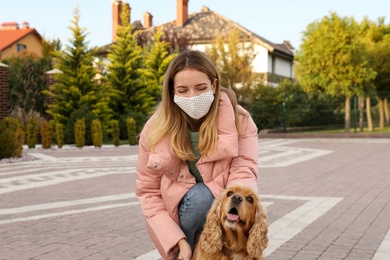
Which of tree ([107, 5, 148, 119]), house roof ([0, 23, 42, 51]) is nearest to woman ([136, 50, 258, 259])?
tree ([107, 5, 148, 119])

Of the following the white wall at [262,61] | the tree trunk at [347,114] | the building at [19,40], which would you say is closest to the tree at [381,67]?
the tree trunk at [347,114]

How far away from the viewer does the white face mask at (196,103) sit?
3996 mm

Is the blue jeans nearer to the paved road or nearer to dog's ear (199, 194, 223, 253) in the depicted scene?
dog's ear (199, 194, 223, 253)

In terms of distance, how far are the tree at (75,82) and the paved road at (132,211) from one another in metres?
8.36

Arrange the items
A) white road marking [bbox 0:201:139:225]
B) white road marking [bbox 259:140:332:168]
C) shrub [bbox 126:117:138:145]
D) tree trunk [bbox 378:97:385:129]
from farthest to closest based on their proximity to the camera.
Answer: tree trunk [bbox 378:97:385:129] < shrub [bbox 126:117:138:145] < white road marking [bbox 259:140:332:168] < white road marking [bbox 0:201:139:225]

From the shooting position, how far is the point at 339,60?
33.5m

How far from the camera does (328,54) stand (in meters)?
33.8

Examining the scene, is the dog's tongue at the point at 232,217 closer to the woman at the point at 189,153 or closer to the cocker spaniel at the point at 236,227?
the cocker spaniel at the point at 236,227

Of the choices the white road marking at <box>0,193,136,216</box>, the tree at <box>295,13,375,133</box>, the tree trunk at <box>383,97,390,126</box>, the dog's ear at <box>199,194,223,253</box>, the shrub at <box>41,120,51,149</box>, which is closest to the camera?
the dog's ear at <box>199,194,223,253</box>

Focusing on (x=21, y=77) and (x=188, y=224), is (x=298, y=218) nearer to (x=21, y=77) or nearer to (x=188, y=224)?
(x=188, y=224)

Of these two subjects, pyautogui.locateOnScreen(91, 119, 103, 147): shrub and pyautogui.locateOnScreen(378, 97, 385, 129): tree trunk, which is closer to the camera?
pyautogui.locateOnScreen(91, 119, 103, 147): shrub

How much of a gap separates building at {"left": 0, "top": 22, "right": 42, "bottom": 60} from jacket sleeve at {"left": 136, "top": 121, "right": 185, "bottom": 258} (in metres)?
57.4

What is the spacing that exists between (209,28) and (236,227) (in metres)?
48.1

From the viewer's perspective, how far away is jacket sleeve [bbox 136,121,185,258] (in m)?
4.08
